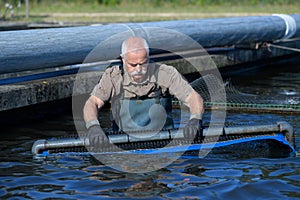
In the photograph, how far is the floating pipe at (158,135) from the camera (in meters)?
7.20

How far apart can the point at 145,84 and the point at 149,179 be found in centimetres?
118

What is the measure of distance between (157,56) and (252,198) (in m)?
6.81

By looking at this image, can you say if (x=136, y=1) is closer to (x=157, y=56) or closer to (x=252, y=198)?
(x=157, y=56)

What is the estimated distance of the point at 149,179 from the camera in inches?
271

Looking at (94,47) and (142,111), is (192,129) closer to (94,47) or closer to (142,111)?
(142,111)

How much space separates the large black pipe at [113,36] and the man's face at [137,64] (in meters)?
2.10

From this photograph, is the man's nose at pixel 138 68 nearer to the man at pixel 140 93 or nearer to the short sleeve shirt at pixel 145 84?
the man at pixel 140 93

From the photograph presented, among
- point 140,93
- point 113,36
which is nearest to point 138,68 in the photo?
point 140,93

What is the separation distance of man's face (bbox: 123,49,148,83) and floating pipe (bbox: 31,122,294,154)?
616 millimetres

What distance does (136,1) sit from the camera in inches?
1625

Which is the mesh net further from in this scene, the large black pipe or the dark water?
the dark water

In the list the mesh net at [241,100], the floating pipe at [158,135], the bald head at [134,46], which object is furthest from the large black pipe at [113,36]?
the bald head at [134,46]

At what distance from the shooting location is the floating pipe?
720 centimetres

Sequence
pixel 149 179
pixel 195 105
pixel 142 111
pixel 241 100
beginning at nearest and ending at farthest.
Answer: pixel 149 179
pixel 195 105
pixel 142 111
pixel 241 100
